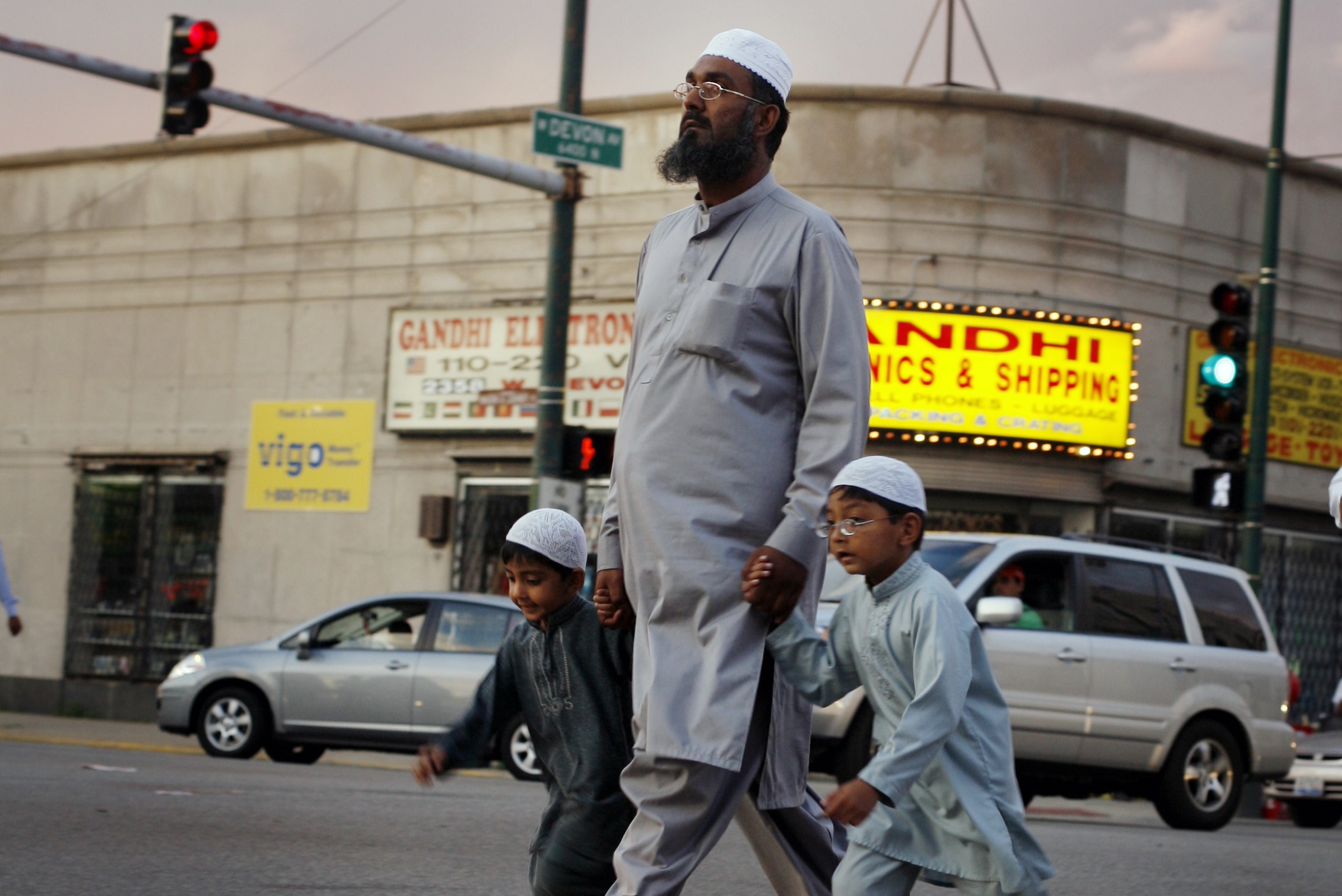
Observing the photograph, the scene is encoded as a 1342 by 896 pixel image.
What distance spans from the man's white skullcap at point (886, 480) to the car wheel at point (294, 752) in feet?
37.0

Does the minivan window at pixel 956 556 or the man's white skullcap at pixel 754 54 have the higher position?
the man's white skullcap at pixel 754 54

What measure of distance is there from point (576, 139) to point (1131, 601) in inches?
209

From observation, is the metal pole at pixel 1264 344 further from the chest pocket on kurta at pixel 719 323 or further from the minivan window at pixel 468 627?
the chest pocket on kurta at pixel 719 323

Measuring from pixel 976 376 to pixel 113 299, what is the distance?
35.1 feet

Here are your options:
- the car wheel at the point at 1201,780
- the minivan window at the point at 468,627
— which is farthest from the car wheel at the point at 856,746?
the minivan window at the point at 468,627

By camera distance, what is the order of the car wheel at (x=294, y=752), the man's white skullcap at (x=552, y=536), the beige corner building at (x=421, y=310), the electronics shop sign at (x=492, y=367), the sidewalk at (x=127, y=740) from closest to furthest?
the man's white skullcap at (x=552, y=536) → the car wheel at (x=294, y=752) → the sidewalk at (x=127, y=740) → the beige corner building at (x=421, y=310) → the electronics shop sign at (x=492, y=367)

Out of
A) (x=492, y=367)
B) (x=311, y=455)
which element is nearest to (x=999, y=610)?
(x=492, y=367)

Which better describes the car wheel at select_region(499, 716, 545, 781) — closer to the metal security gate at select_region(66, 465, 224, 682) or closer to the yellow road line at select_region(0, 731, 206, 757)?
the yellow road line at select_region(0, 731, 206, 757)

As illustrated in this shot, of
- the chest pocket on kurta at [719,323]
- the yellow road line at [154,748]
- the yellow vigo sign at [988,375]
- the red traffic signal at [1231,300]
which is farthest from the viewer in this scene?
the yellow vigo sign at [988,375]

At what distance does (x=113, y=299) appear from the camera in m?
22.8

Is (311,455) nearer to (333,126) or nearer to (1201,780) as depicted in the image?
(333,126)

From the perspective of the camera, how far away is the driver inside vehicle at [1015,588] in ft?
37.1

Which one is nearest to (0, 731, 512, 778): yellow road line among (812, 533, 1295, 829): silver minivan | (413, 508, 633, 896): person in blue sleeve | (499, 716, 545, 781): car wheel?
(499, 716, 545, 781): car wheel

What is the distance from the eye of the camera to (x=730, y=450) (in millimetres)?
3725
